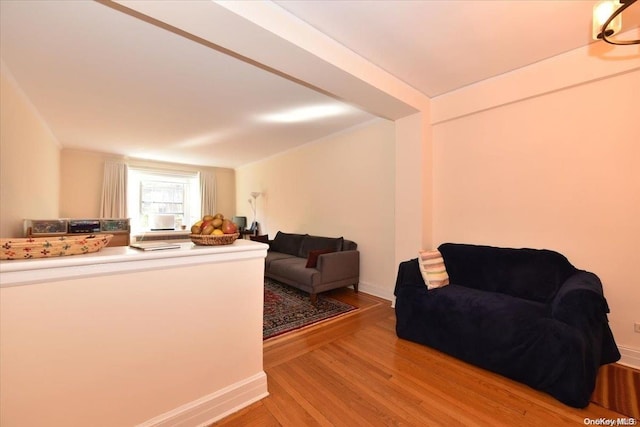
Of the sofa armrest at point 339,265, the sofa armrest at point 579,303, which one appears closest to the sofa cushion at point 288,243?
the sofa armrest at point 339,265

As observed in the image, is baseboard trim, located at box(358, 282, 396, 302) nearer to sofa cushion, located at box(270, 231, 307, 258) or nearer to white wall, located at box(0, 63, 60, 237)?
sofa cushion, located at box(270, 231, 307, 258)

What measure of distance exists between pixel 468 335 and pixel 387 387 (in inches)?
33.2

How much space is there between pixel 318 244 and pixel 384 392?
2955 mm

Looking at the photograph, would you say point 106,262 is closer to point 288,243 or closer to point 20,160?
point 20,160

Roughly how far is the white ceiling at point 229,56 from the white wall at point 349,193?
552mm

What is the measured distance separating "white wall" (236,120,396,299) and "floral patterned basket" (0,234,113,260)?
3.40m

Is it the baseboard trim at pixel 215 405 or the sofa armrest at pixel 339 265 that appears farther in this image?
the sofa armrest at pixel 339 265

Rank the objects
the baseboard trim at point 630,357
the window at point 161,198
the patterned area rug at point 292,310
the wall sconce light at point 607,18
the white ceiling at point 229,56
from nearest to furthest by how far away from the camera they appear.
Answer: the wall sconce light at point 607,18 < the white ceiling at point 229,56 < the baseboard trim at point 630,357 < the patterned area rug at point 292,310 < the window at point 161,198

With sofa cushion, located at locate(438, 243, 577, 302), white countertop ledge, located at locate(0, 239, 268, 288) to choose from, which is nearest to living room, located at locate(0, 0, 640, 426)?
sofa cushion, located at locate(438, 243, 577, 302)

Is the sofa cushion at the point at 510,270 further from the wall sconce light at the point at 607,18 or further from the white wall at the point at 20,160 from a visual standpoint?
the white wall at the point at 20,160

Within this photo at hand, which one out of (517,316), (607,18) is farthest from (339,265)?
(607,18)

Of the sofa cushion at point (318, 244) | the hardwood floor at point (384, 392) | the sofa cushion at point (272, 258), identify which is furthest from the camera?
the sofa cushion at point (272, 258)

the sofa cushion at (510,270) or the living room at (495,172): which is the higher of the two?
the living room at (495,172)

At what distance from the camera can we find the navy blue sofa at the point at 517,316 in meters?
1.80
